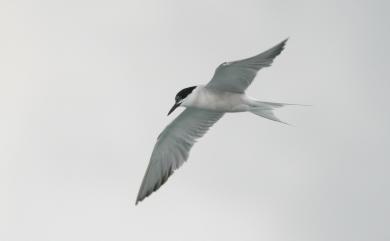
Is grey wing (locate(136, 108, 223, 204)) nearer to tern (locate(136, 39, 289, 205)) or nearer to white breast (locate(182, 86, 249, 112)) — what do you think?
tern (locate(136, 39, 289, 205))

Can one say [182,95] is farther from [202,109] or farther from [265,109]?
[265,109]

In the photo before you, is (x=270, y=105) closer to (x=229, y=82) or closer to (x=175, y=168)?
(x=229, y=82)

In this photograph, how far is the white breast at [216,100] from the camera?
492 inches

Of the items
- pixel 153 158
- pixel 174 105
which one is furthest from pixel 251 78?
pixel 153 158

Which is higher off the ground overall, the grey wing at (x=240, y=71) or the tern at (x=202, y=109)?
the grey wing at (x=240, y=71)

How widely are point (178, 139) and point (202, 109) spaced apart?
30.2 inches

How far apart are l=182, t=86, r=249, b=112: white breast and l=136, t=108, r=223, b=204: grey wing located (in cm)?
78

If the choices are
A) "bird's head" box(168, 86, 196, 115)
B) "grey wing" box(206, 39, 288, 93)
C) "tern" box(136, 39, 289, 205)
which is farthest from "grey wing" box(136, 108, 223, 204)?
"grey wing" box(206, 39, 288, 93)

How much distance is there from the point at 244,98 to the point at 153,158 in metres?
2.22

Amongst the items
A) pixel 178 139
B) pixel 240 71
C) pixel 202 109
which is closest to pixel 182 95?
pixel 202 109

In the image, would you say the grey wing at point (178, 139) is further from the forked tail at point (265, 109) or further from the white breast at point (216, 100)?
the forked tail at point (265, 109)

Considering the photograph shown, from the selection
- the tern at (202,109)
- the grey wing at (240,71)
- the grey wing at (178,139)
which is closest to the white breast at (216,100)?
the tern at (202,109)

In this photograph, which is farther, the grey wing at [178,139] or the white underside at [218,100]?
the grey wing at [178,139]

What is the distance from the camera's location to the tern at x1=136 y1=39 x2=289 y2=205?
469 inches
